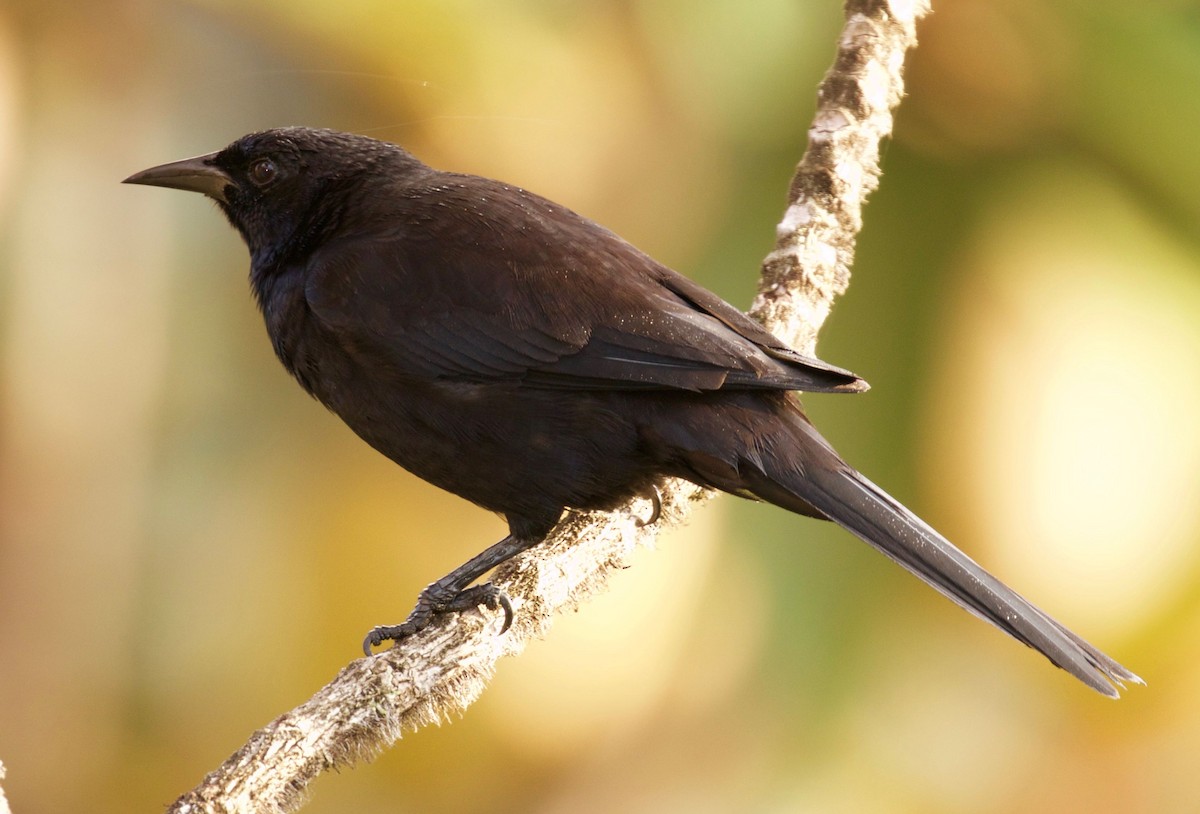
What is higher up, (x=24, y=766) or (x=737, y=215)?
(x=737, y=215)

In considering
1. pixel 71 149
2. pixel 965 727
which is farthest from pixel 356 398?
pixel 965 727

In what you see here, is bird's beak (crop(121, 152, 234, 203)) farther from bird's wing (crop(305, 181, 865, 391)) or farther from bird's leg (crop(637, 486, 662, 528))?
bird's leg (crop(637, 486, 662, 528))

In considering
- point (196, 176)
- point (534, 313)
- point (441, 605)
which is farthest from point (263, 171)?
point (441, 605)

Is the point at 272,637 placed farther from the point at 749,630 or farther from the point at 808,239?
the point at 808,239

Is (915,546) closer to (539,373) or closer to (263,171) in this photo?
(539,373)

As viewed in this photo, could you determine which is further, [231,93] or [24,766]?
[231,93]

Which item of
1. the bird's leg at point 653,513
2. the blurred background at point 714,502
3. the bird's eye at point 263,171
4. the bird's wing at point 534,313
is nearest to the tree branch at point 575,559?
the bird's leg at point 653,513
